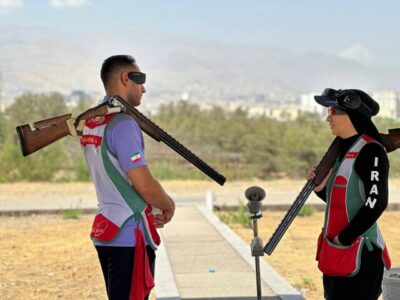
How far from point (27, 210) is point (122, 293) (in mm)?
14123

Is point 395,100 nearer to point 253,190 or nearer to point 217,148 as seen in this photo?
point 217,148

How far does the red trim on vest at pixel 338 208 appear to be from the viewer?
15.3ft

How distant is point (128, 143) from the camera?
445cm

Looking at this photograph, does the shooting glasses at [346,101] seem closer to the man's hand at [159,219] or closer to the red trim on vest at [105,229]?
the man's hand at [159,219]

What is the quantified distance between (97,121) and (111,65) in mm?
291

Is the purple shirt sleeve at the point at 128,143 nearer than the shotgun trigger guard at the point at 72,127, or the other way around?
the purple shirt sleeve at the point at 128,143

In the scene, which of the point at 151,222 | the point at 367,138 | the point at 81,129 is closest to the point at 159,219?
the point at 151,222

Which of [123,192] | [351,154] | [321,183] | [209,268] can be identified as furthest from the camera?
[209,268]

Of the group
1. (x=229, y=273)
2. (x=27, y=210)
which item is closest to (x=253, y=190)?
(x=229, y=273)

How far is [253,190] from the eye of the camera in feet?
19.0

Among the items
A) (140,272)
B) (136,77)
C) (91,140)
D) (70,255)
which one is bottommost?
(70,255)

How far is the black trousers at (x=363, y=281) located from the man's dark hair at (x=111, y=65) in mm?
1490

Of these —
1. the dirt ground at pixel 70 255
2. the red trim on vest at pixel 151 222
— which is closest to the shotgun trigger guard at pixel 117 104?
the red trim on vest at pixel 151 222

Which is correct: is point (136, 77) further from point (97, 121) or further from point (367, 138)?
point (367, 138)
